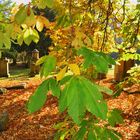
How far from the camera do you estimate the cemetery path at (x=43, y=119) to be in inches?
324

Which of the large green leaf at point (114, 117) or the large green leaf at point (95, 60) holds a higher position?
the large green leaf at point (95, 60)

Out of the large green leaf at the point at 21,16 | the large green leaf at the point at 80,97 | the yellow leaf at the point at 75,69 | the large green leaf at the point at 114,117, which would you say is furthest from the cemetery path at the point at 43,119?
the large green leaf at the point at 80,97

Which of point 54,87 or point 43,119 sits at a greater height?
point 54,87

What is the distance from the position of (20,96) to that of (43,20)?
39.1 feet

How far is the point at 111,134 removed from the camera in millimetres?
1992

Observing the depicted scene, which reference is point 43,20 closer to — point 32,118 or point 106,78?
point 32,118

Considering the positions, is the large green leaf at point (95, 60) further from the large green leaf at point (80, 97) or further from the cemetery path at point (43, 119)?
the cemetery path at point (43, 119)

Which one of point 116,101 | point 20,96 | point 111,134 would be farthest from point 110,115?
point 20,96

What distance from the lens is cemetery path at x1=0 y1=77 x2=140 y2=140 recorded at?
324 inches

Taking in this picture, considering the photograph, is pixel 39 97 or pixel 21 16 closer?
pixel 39 97

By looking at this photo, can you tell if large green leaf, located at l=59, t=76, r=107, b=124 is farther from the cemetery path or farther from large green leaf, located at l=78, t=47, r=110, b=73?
the cemetery path

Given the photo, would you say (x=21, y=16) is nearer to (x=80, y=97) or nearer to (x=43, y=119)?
(x=80, y=97)

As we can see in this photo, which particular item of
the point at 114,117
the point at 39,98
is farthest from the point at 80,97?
the point at 114,117

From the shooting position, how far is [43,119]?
9812 millimetres
